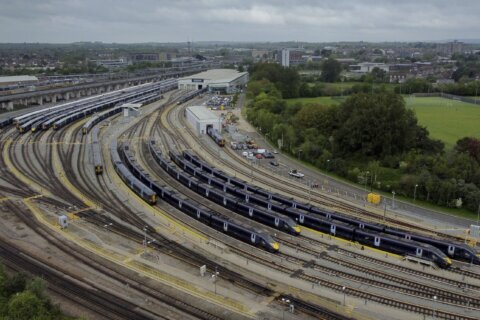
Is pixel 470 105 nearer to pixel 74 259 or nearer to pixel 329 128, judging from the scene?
pixel 329 128

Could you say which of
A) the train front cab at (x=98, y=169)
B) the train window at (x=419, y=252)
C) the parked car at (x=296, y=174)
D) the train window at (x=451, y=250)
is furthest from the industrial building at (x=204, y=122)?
the train window at (x=451, y=250)

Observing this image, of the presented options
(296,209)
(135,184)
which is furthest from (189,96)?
(296,209)

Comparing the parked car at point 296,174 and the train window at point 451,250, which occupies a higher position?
the parked car at point 296,174

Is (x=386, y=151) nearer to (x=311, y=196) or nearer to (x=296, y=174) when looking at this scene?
(x=296, y=174)

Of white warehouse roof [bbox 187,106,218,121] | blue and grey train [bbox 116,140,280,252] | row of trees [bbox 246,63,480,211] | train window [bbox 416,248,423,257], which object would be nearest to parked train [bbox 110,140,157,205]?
blue and grey train [bbox 116,140,280,252]

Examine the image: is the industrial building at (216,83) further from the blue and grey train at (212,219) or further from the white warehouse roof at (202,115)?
the blue and grey train at (212,219)

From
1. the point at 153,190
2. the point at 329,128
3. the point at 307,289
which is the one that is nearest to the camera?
the point at 307,289

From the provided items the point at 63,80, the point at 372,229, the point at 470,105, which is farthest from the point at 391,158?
the point at 63,80
